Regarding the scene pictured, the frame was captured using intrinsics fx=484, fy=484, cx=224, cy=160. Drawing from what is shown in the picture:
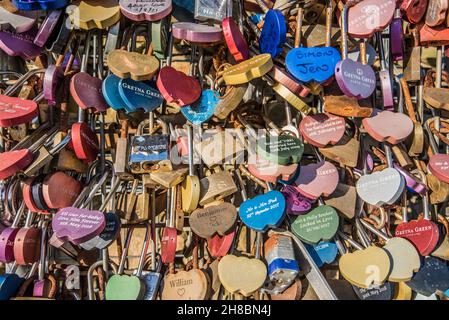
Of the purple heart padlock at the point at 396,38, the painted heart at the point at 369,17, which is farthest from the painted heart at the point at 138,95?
the purple heart padlock at the point at 396,38

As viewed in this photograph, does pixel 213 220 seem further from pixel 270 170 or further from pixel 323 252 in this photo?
pixel 323 252

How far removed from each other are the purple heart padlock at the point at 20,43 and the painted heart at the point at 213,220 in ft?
1.85

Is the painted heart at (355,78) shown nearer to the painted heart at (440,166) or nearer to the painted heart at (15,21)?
the painted heart at (440,166)

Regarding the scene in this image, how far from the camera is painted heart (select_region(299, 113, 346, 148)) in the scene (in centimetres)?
112

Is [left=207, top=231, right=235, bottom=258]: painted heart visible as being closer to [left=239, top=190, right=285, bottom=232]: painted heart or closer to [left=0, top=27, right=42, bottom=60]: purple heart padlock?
[left=239, top=190, right=285, bottom=232]: painted heart

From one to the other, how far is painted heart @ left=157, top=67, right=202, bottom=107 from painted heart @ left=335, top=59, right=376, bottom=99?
328 mm

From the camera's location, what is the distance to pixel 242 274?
1.05 metres

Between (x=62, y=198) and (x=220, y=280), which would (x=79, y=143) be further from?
(x=220, y=280)

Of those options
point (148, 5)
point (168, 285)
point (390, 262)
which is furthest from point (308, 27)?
point (168, 285)

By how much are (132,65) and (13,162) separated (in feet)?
1.11

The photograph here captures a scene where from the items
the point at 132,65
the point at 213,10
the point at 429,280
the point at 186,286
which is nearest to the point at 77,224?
the point at 186,286

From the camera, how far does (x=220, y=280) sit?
1062 mm
